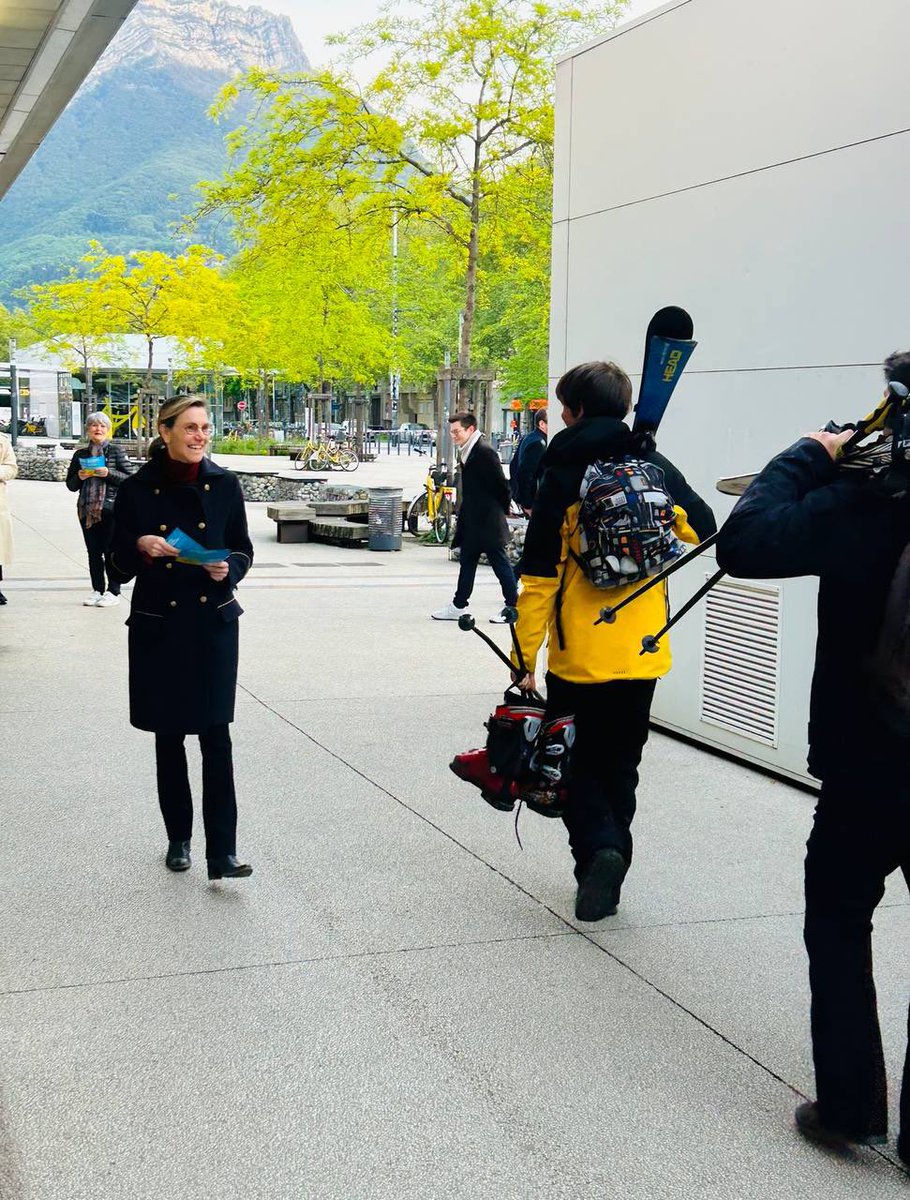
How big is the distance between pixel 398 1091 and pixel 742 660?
3.85 m

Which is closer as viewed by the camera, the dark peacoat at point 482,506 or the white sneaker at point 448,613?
the dark peacoat at point 482,506

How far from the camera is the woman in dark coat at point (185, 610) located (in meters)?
4.89

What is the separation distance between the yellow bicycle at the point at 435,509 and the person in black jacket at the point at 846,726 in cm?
1674

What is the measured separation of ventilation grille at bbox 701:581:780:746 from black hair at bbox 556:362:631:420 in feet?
7.78

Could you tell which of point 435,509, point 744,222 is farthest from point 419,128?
point 744,222

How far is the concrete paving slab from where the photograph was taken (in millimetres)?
2988

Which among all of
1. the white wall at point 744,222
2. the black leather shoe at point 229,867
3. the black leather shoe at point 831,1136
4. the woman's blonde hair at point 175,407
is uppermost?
the white wall at point 744,222

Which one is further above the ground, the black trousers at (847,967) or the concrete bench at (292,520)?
the black trousers at (847,967)

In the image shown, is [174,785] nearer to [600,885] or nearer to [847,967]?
[600,885]

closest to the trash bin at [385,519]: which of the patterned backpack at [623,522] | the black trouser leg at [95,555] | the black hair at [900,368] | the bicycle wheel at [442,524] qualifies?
the bicycle wheel at [442,524]

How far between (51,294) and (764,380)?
42.3 m

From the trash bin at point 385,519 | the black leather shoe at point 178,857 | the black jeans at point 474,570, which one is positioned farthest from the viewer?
the trash bin at point 385,519

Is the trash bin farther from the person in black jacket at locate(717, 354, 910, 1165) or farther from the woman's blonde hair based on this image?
the person in black jacket at locate(717, 354, 910, 1165)

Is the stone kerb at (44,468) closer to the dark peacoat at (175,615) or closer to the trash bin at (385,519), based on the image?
the trash bin at (385,519)
